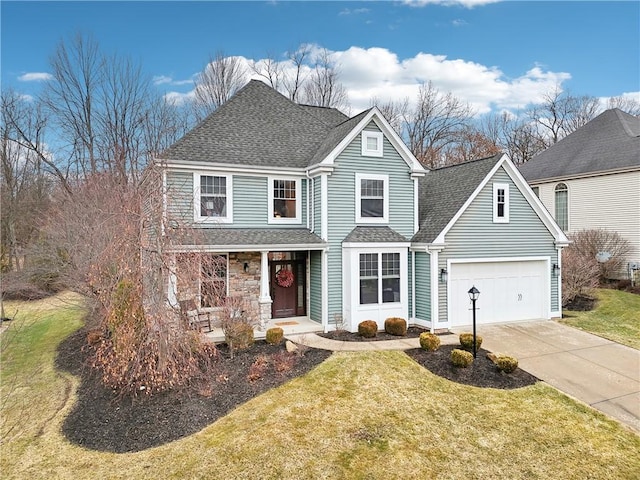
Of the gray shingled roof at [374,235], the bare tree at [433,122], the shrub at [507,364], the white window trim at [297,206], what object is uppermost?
the bare tree at [433,122]

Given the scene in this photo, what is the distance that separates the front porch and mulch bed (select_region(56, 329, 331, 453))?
1443 millimetres

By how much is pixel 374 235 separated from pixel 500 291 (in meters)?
5.22

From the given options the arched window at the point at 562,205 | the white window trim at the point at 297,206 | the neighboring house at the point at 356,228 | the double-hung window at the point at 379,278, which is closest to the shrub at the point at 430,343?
the neighboring house at the point at 356,228

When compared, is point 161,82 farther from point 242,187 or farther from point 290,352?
point 290,352

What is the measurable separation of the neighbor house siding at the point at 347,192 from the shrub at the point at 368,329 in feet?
Result: 4.01

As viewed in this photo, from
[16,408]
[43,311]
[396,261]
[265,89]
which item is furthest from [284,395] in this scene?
[43,311]

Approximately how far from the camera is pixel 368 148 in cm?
1328

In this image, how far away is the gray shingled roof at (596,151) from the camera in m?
20.6

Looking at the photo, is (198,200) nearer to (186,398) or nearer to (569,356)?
(186,398)

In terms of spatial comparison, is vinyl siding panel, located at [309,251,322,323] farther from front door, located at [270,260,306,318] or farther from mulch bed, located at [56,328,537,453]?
mulch bed, located at [56,328,537,453]

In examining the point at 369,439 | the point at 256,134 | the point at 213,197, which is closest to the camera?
the point at 369,439

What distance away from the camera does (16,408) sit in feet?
27.0

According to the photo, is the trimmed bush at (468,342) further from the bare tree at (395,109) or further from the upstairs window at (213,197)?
the bare tree at (395,109)

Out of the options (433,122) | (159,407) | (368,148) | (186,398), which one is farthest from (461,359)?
(433,122)
